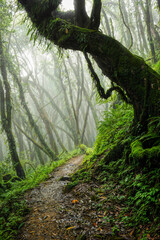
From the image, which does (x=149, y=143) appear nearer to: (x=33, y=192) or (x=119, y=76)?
(x=119, y=76)

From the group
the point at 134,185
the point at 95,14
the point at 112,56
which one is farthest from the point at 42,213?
the point at 95,14

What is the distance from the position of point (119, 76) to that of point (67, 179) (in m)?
3.58

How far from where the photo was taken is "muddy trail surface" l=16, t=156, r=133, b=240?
2515 millimetres

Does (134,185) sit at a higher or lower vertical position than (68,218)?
higher

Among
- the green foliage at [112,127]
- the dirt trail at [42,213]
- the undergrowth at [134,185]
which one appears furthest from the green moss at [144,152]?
the dirt trail at [42,213]

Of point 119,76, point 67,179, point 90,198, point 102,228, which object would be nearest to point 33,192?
point 67,179

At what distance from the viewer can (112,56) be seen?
11.3 feet

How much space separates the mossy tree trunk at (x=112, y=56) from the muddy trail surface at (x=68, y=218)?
1.98 metres

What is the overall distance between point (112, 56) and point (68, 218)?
10.6 ft

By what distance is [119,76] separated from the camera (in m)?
3.42

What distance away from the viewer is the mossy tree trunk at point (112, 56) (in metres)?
3.21

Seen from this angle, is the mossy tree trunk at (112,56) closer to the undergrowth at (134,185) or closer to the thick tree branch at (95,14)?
the thick tree branch at (95,14)

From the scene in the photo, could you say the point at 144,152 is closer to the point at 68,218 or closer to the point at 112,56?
the point at 68,218

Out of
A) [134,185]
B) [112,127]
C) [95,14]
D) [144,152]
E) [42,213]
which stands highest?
[95,14]
